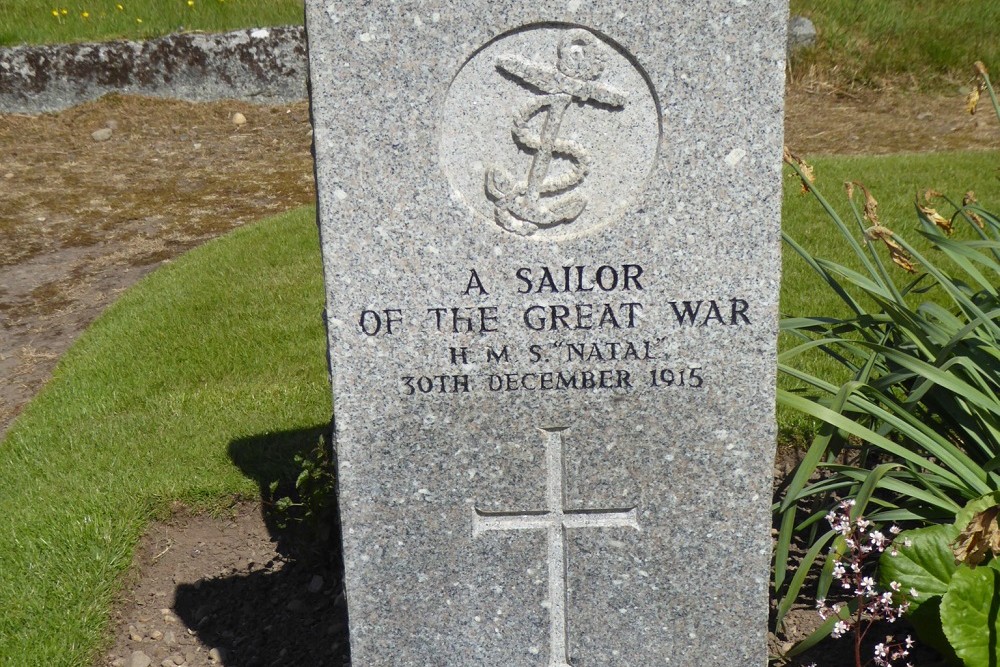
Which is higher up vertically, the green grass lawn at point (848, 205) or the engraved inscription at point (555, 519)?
the green grass lawn at point (848, 205)

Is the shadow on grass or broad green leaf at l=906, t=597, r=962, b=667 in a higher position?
broad green leaf at l=906, t=597, r=962, b=667

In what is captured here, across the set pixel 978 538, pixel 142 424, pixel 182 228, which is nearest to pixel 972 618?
pixel 978 538


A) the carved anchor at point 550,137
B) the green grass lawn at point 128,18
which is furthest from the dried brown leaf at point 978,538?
the green grass lawn at point 128,18

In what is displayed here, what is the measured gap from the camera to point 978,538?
98.5 inches

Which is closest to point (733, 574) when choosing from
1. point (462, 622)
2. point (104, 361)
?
point (462, 622)

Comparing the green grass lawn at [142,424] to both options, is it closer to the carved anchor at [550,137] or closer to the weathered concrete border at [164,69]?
the carved anchor at [550,137]

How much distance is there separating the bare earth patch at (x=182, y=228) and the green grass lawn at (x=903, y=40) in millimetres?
273

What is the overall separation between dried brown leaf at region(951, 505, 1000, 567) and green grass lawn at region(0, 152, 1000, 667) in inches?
58.2

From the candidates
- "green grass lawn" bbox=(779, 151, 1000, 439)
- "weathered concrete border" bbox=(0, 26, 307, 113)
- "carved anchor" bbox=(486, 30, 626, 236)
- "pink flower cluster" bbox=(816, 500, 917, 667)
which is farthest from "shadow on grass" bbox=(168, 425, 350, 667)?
"weathered concrete border" bbox=(0, 26, 307, 113)

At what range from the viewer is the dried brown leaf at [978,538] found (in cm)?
249

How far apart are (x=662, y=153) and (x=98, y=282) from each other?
5.18 metres

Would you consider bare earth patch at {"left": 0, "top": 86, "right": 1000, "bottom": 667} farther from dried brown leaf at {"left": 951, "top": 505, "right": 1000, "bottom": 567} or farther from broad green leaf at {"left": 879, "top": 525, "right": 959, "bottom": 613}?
dried brown leaf at {"left": 951, "top": 505, "right": 1000, "bottom": 567}

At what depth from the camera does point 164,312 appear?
5594 mm

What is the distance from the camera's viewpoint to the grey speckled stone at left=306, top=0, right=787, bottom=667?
2295 mm
